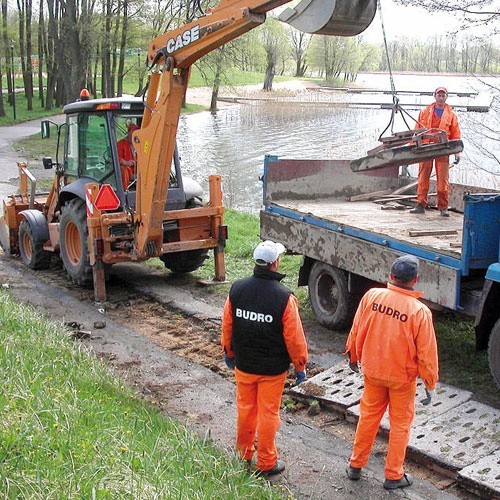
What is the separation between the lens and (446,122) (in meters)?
8.70

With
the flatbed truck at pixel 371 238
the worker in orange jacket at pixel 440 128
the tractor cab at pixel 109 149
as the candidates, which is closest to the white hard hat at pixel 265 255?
the flatbed truck at pixel 371 238

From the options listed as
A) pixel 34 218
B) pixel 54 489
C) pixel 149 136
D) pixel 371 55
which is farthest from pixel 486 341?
pixel 371 55

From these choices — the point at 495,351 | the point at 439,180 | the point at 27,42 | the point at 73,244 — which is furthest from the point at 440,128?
the point at 27,42

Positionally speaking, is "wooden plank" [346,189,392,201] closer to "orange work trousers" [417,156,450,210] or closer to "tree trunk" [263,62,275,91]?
"orange work trousers" [417,156,450,210]

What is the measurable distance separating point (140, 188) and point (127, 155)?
78 cm

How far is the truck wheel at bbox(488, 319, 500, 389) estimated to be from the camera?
605 centimetres

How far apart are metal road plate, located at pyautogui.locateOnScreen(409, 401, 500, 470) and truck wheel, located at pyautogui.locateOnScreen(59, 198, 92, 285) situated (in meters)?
5.56

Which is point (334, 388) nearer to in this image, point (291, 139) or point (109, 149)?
point (109, 149)

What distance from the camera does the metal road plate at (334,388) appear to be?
20.4ft

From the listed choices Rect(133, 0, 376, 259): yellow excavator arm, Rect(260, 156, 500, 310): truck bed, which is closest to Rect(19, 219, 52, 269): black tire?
Rect(133, 0, 376, 259): yellow excavator arm

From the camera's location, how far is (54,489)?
3361mm

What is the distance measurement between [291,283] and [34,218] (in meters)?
4.03

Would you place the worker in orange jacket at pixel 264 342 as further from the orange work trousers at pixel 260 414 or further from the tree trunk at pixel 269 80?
the tree trunk at pixel 269 80

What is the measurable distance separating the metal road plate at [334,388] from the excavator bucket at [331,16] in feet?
9.85
